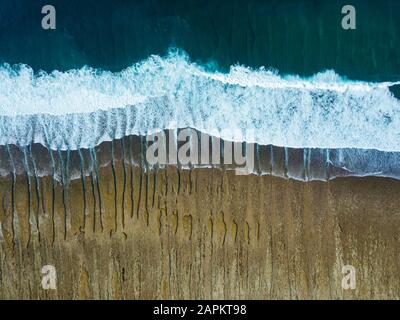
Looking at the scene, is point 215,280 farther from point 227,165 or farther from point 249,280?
point 227,165

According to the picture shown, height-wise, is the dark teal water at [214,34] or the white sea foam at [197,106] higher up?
the dark teal water at [214,34]

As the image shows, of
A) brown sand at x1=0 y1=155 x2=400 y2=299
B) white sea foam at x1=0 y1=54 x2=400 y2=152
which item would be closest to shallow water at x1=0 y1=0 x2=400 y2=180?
white sea foam at x1=0 y1=54 x2=400 y2=152

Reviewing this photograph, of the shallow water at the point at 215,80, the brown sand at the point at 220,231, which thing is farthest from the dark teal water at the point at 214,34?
the brown sand at the point at 220,231

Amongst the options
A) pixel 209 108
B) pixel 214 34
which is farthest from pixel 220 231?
pixel 214 34

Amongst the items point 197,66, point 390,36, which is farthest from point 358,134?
point 197,66

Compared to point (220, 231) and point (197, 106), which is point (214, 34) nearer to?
point (197, 106)

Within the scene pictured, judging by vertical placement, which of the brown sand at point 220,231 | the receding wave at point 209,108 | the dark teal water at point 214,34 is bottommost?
the brown sand at point 220,231

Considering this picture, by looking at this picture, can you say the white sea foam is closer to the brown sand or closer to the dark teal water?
the dark teal water

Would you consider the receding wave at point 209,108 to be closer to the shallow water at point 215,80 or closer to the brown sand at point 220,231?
the shallow water at point 215,80
